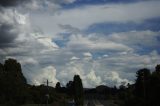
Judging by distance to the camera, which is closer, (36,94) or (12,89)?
(12,89)

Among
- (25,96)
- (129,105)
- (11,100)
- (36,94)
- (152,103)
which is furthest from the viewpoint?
(36,94)

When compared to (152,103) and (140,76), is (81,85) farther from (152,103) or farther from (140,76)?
(152,103)

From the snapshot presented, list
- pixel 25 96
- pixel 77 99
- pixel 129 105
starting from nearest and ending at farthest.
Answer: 1. pixel 129 105
2. pixel 25 96
3. pixel 77 99

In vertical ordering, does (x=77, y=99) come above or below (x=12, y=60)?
below

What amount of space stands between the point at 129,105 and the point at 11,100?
102 ft

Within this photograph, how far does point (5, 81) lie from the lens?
118500 millimetres

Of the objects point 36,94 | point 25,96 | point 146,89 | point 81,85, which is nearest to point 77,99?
point 81,85

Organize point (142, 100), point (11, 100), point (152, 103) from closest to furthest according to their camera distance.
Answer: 1. point (152, 103)
2. point (142, 100)
3. point (11, 100)

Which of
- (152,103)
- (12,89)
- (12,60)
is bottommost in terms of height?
(152,103)

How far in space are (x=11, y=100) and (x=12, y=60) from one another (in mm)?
44197

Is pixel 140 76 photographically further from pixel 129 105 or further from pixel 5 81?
pixel 5 81

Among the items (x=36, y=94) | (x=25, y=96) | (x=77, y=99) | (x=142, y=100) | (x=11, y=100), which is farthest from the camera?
(x=77, y=99)

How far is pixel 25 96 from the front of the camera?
422ft

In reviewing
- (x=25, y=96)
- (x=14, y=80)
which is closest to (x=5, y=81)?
(x=14, y=80)
